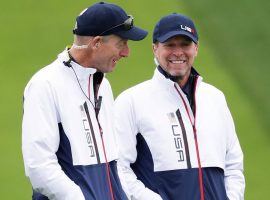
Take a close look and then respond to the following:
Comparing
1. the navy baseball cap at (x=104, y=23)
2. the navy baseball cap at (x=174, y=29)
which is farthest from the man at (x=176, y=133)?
the navy baseball cap at (x=104, y=23)

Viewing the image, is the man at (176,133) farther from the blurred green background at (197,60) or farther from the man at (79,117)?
the blurred green background at (197,60)

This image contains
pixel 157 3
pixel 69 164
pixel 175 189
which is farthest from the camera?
pixel 157 3

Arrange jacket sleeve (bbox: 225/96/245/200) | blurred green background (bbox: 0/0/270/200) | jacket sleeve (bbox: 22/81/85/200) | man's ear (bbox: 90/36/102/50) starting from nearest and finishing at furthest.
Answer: jacket sleeve (bbox: 22/81/85/200) < man's ear (bbox: 90/36/102/50) < jacket sleeve (bbox: 225/96/245/200) < blurred green background (bbox: 0/0/270/200)

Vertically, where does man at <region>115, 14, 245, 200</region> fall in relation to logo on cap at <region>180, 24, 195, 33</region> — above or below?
below

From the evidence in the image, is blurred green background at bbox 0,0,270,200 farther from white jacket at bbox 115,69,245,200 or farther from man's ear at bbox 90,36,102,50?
man's ear at bbox 90,36,102,50

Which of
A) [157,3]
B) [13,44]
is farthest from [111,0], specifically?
[13,44]

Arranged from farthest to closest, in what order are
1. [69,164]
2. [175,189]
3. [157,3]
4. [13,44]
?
[157,3] < [13,44] < [175,189] < [69,164]

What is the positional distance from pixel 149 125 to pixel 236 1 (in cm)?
567

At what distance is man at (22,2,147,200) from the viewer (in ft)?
18.1

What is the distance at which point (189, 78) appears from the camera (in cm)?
672

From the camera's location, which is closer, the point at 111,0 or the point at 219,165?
the point at 219,165

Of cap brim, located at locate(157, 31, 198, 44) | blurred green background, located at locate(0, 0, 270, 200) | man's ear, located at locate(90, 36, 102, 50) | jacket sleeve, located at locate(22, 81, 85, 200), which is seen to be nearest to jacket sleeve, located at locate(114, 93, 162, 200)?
cap brim, located at locate(157, 31, 198, 44)

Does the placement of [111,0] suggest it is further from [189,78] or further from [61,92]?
[61,92]

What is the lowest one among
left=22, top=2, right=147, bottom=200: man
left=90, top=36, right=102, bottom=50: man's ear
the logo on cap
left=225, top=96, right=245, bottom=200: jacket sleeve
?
left=225, top=96, right=245, bottom=200: jacket sleeve
